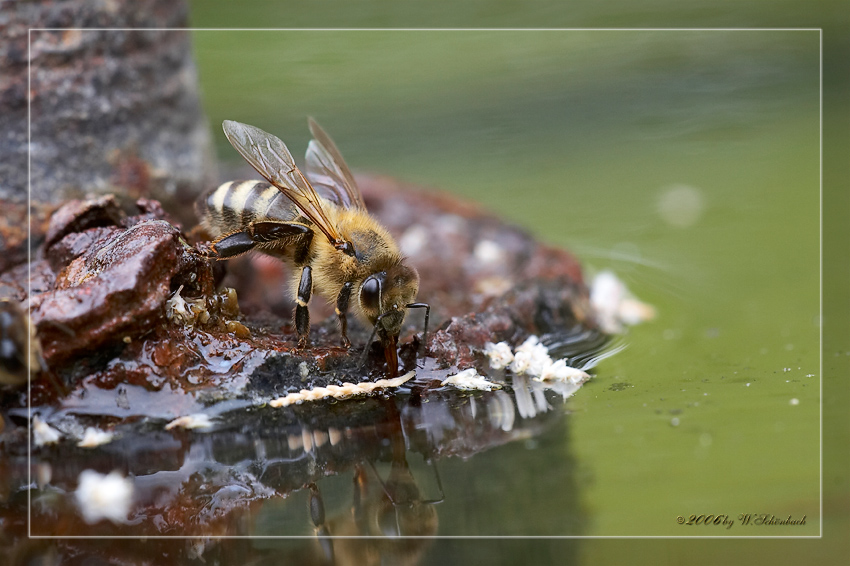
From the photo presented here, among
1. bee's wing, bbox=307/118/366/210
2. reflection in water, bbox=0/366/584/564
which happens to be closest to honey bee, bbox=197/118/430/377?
bee's wing, bbox=307/118/366/210

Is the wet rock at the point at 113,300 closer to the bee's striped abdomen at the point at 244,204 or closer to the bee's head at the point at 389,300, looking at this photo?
the bee's striped abdomen at the point at 244,204

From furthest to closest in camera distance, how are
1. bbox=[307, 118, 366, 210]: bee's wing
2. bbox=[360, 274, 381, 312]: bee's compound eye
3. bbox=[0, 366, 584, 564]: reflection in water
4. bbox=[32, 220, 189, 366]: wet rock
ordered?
bbox=[307, 118, 366, 210]: bee's wing < bbox=[360, 274, 381, 312]: bee's compound eye < bbox=[32, 220, 189, 366]: wet rock < bbox=[0, 366, 584, 564]: reflection in water

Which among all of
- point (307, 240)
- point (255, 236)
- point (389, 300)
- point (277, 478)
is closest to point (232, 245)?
point (255, 236)

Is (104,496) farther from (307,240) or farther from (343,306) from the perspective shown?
(307,240)

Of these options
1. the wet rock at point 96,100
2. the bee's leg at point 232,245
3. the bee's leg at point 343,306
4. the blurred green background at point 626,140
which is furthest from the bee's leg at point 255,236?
the blurred green background at point 626,140

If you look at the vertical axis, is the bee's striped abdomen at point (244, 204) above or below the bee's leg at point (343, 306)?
above

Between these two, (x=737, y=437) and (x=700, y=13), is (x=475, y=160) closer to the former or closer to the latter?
(x=700, y=13)

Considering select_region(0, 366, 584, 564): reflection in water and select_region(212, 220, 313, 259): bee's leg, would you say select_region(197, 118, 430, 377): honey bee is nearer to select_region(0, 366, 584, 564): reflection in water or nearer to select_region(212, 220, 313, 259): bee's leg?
select_region(212, 220, 313, 259): bee's leg
